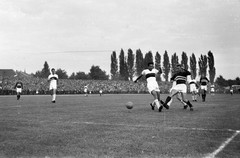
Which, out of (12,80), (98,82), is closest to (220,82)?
(98,82)

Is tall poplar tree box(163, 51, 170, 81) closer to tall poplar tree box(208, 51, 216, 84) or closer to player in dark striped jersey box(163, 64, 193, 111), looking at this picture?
tall poplar tree box(208, 51, 216, 84)

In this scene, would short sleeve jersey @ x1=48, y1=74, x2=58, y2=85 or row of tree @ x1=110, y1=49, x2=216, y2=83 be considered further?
row of tree @ x1=110, y1=49, x2=216, y2=83

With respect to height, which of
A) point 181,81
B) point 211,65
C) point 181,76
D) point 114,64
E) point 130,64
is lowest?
point 181,81

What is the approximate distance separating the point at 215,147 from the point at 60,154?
107 inches

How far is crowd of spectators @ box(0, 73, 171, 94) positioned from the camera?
172 feet

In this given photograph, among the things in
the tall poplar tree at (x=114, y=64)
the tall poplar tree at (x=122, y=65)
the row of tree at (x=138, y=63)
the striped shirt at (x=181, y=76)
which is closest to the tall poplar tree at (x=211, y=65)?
the row of tree at (x=138, y=63)

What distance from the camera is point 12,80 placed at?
55.0 meters

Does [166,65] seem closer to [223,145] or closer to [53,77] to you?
[53,77]

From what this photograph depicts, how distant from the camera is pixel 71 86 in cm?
6150

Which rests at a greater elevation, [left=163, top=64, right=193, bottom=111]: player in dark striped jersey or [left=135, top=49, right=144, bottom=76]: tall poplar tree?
[left=135, top=49, right=144, bottom=76]: tall poplar tree

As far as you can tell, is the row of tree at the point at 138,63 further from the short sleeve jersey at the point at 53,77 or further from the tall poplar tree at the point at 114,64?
the short sleeve jersey at the point at 53,77

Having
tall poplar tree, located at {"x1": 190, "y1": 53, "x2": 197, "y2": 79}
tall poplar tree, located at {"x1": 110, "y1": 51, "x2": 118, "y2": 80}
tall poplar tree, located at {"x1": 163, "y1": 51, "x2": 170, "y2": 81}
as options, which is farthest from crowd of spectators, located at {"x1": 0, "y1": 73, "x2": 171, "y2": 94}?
tall poplar tree, located at {"x1": 110, "y1": 51, "x2": 118, "y2": 80}

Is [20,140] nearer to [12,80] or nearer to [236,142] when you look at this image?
[236,142]

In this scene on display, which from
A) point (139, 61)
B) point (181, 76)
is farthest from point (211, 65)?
point (181, 76)
